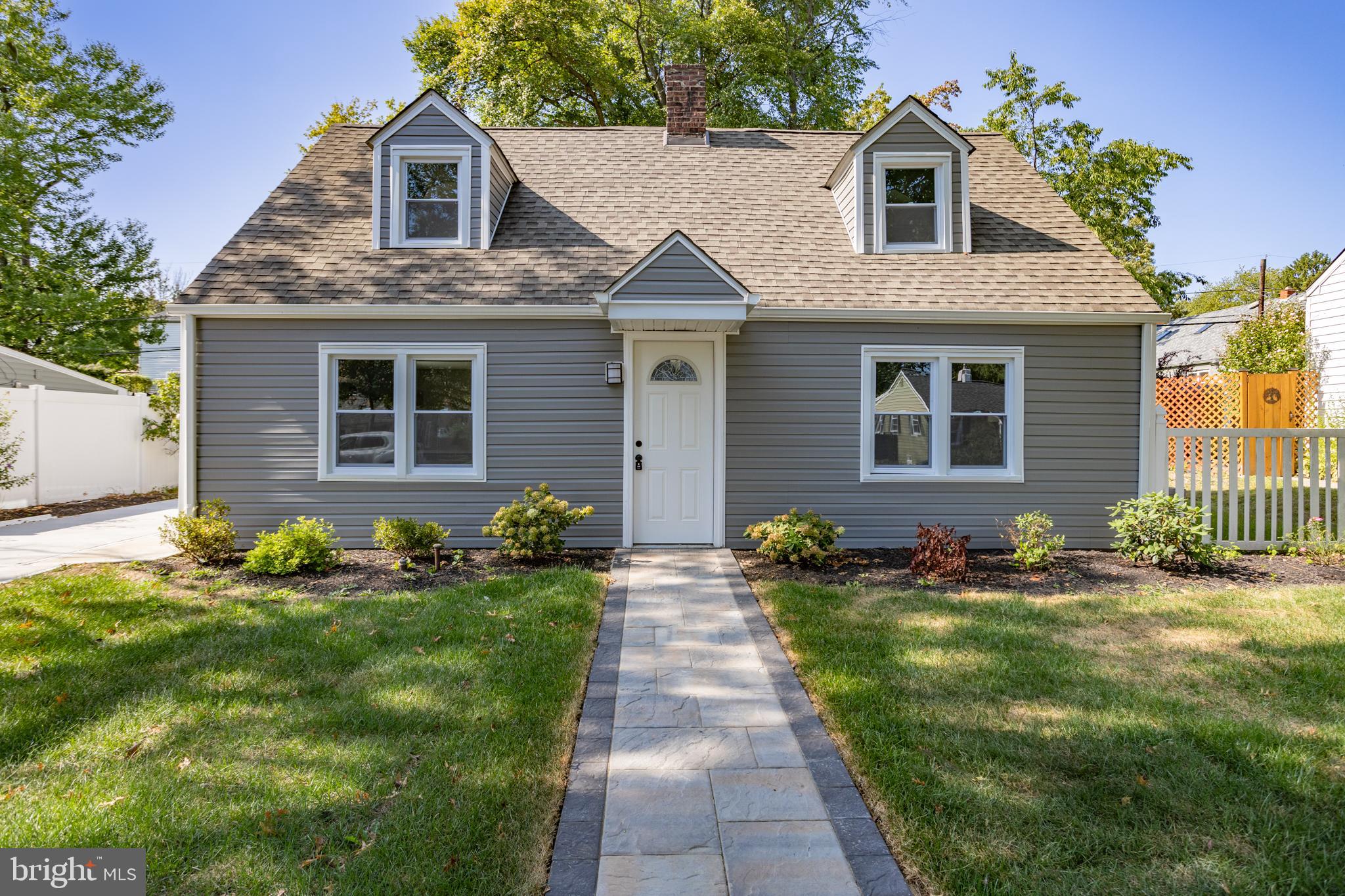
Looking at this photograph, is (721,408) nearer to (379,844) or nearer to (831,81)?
(379,844)

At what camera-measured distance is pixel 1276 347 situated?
16.6 metres

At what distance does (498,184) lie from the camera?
9.36 metres

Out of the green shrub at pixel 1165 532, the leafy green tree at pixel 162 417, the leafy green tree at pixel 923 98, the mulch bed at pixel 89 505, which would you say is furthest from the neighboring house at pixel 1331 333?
the leafy green tree at pixel 162 417

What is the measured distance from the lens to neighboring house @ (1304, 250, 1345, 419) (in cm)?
1441

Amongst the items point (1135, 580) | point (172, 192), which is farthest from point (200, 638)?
point (172, 192)

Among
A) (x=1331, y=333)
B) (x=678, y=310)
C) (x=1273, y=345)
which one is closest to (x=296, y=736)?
(x=678, y=310)

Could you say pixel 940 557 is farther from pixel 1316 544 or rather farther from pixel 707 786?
pixel 1316 544

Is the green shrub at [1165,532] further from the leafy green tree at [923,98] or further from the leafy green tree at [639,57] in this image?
the leafy green tree at [923,98]

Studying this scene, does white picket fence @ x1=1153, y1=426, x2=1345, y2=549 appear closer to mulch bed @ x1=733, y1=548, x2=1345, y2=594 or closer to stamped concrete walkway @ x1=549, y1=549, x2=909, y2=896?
mulch bed @ x1=733, y1=548, x2=1345, y2=594

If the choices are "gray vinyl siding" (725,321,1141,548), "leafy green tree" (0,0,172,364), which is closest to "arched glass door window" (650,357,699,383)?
"gray vinyl siding" (725,321,1141,548)

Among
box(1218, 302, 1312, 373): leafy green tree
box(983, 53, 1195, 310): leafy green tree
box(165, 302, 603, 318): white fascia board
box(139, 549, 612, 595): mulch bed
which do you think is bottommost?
box(139, 549, 612, 595): mulch bed

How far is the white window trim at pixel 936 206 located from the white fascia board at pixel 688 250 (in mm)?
2835

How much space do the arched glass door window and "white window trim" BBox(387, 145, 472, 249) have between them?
3106 millimetres

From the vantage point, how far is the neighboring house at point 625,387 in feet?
A: 27.0
